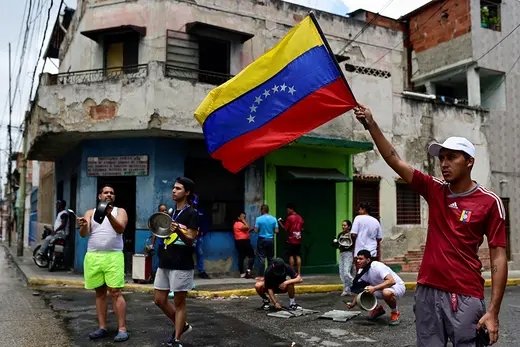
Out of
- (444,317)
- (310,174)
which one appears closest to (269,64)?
(444,317)

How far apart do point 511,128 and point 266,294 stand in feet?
44.6

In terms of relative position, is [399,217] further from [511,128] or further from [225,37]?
[225,37]

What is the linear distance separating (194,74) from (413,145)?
7.59 m

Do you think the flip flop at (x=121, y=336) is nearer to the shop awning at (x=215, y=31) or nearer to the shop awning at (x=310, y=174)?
the shop awning at (x=310, y=174)

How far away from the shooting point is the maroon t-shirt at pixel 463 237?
9.39ft

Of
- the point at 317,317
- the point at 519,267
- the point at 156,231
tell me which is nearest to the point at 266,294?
the point at 317,317

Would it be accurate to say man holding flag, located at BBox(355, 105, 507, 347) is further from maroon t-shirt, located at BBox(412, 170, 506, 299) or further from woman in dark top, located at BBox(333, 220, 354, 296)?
woman in dark top, located at BBox(333, 220, 354, 296)

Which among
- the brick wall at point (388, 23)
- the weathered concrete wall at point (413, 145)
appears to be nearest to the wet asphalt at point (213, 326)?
the weathered concrete wall at point (413, 145)

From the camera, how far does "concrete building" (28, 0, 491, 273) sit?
38.8 feet

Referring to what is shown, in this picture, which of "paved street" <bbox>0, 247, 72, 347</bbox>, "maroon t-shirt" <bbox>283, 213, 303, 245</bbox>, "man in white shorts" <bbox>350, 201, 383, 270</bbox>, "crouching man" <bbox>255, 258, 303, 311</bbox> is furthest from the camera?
"maroon t-shirt" <bbox>283, 213, 303, 245</bbox>

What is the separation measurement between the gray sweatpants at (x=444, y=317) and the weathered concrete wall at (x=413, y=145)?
1170 centimetres

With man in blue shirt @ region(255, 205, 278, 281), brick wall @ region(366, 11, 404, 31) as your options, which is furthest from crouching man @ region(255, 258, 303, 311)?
brick wall @ region(366, 11, 404, 31)

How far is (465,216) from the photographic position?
2.91m

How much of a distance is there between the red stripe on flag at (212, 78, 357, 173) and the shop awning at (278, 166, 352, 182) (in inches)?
309
